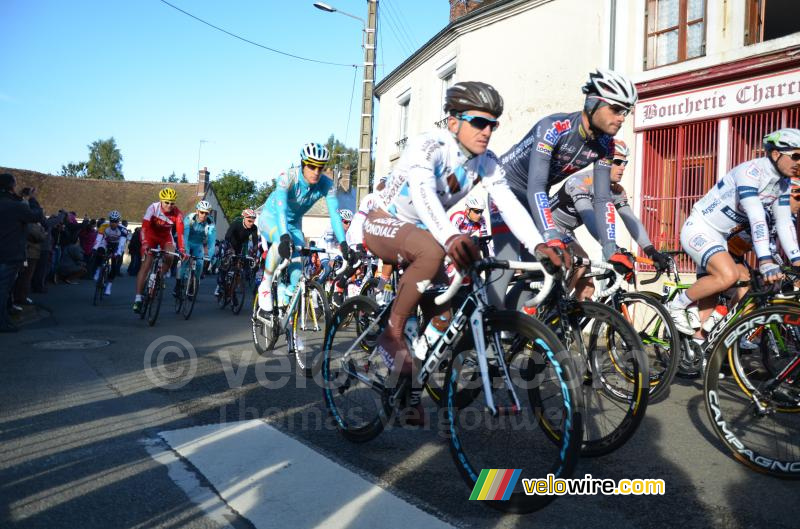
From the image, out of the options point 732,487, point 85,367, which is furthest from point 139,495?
point 85,367

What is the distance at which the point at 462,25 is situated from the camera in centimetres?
1806

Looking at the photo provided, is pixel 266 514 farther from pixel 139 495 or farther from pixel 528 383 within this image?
pixel 528 383

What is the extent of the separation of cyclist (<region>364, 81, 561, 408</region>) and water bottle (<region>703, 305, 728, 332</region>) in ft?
9.04

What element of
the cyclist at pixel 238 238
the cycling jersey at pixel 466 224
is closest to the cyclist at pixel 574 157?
the cycling jersey at pixel 466 224

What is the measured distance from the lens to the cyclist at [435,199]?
3432mm

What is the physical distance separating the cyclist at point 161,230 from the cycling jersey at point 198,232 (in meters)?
1.31

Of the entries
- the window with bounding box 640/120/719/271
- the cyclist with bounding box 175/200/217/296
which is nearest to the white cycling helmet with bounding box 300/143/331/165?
the cyclist with bounding box 175/200/217/296

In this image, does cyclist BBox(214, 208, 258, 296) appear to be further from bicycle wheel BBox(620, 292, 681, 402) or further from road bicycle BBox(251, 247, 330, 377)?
bicycle wheel BBox(620, 292, 681, 402)

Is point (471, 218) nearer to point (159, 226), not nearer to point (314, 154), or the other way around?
point (314, 154)

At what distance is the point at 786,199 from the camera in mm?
5094

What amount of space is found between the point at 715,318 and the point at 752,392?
5.84 ft

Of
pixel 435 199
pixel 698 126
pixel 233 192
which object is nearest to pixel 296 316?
pixel 435 199

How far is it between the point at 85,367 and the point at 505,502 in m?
5.02

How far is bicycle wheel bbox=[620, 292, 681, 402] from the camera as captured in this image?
4.77 meters
